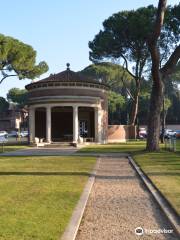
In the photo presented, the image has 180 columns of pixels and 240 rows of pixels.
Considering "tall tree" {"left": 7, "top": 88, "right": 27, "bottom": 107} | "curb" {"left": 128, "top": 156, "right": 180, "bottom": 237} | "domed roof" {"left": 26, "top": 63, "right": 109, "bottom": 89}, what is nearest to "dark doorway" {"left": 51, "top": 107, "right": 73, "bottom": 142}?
"domed roof" {"left": 26, "top": 63, "right": 109, "bottom": 89}

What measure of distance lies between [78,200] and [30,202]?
1.06 m

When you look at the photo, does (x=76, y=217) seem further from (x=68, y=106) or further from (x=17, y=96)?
(x=17, y=96)

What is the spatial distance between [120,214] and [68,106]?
3164 centimetres

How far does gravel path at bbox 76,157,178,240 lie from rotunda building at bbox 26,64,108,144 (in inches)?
1021

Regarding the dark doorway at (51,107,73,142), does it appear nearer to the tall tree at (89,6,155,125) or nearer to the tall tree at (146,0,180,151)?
the tall tree at (89,6,155,125)

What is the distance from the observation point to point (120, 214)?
807 cm

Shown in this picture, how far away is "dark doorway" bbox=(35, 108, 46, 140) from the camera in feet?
140

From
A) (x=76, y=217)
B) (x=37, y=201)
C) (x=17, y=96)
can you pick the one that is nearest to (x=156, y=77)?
(x=37, y=201)

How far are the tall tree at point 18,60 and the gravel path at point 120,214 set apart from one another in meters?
36.6

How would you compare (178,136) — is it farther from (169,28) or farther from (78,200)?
(78,200)

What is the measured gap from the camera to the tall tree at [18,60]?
46469 mm

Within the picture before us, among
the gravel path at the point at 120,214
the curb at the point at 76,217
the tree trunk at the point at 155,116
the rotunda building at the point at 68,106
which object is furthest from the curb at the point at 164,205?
the rotunda building at the point at 68,106

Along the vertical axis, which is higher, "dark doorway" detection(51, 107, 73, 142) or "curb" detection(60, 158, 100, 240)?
"dark doorway" detection(51, 107, 73, 142)

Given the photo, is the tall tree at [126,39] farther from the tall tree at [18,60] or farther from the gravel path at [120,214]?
the gravel path at [120,214]
